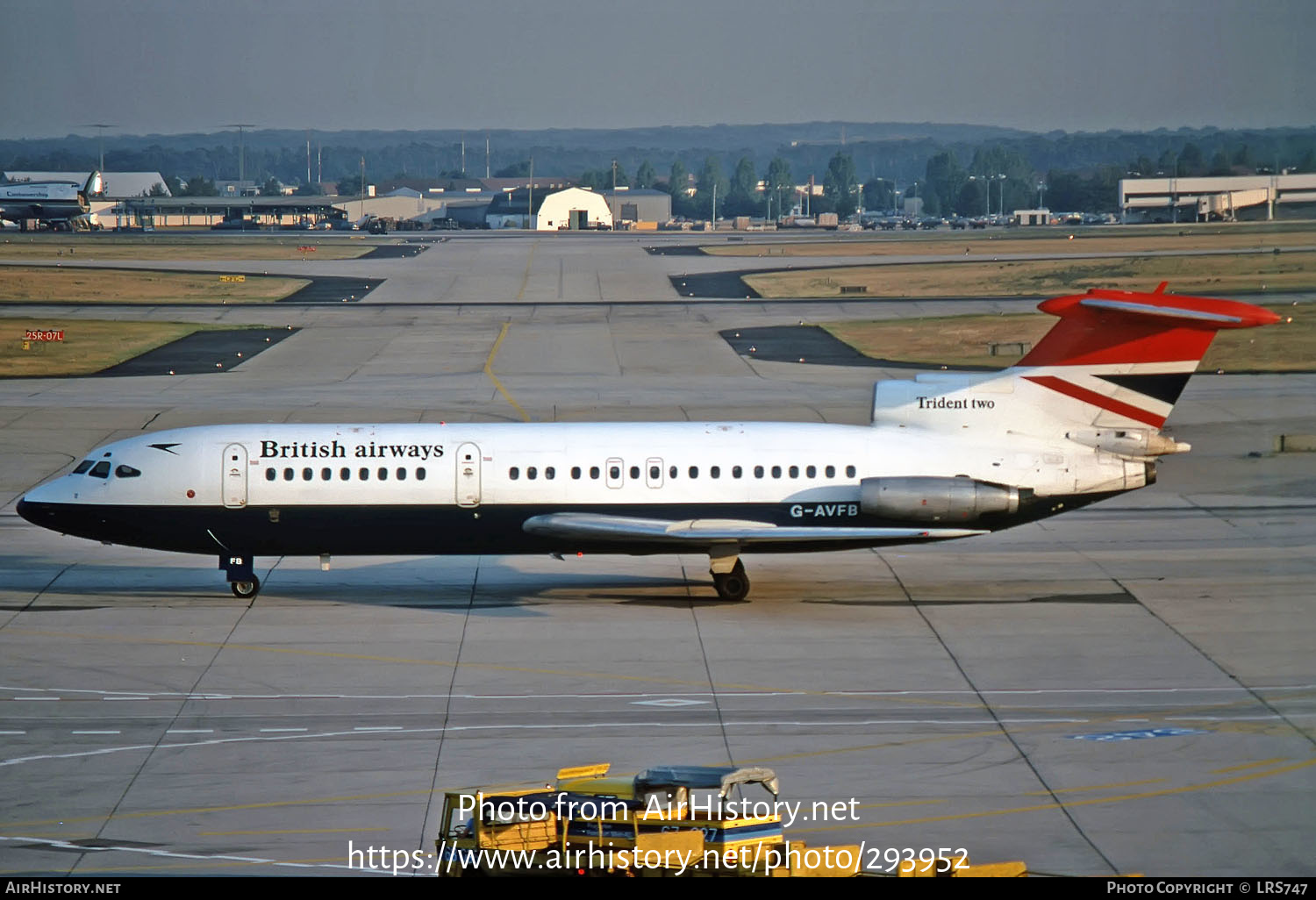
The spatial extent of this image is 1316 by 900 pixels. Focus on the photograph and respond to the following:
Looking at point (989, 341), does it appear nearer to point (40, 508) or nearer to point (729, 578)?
point (729, 578)

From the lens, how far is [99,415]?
168ft

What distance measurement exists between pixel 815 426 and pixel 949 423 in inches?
107

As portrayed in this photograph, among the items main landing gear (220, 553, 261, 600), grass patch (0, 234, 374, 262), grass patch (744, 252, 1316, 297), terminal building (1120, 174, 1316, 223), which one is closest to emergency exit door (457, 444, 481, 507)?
main landing gear (220, 553, 261, 600)

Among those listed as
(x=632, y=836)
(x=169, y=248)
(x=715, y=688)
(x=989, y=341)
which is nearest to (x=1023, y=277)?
(x=989, y=341)

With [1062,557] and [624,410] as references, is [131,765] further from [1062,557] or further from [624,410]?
[624,410]

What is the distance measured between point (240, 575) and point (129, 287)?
75821 millimetres

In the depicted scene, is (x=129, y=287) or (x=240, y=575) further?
(x=129, y=287)

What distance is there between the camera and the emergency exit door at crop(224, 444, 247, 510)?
2819 cm

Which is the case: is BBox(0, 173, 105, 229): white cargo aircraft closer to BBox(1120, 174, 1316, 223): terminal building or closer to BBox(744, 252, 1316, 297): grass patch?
BBox(744, 252, 1316, 297): grass patch

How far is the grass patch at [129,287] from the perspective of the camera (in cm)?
9169

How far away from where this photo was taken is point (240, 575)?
2898 cm

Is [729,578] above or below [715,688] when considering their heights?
above

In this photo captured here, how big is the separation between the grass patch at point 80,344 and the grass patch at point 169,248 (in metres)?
51.2

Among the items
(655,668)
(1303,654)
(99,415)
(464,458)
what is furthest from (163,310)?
(1303,654)
